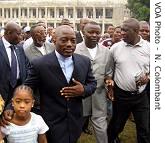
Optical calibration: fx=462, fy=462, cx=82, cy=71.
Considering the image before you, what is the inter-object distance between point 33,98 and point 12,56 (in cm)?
159

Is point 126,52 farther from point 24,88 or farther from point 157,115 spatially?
point 157,115

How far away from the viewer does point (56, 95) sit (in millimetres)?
4238

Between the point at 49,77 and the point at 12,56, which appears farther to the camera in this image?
the point at 12,56

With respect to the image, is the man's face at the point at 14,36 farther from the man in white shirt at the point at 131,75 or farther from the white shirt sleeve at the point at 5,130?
the white shirt sleeve at the point at 5,130

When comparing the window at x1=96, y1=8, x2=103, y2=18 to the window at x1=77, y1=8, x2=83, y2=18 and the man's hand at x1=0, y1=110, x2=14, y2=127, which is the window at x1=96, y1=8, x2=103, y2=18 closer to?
the window at x1=77, y1=8, x2=83, y2=18

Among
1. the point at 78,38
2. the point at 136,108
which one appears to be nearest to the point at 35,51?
the point at 136,108

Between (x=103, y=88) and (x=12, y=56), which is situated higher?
(x=12, y=56)

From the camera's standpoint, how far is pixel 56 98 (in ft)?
13.9

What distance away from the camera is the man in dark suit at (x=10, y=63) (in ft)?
17.9

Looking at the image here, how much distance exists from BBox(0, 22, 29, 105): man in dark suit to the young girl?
1.40m

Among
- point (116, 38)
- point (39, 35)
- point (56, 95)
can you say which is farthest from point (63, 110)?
point (116, 38)

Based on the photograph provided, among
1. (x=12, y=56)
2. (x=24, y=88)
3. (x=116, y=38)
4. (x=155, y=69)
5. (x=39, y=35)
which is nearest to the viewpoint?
(x=155, y=69)

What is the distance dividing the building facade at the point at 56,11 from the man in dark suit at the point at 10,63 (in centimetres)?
7241

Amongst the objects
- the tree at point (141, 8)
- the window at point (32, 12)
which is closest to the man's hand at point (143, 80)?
the tree at point (141, 8)
